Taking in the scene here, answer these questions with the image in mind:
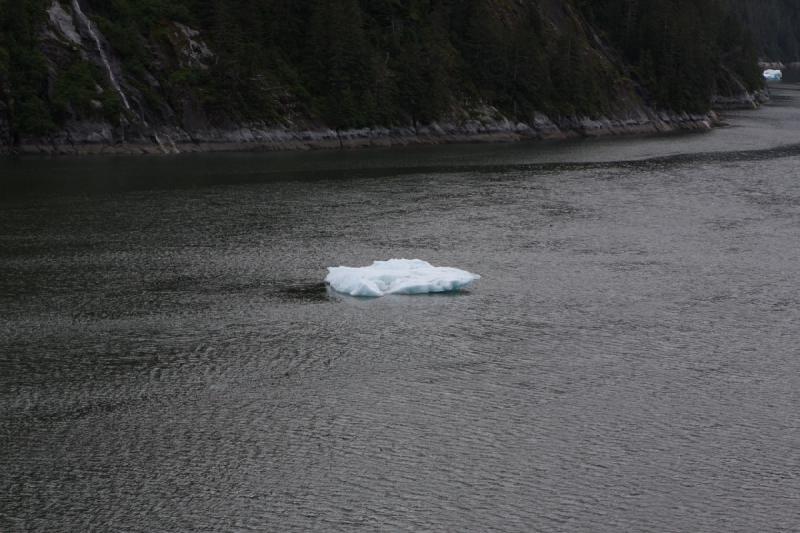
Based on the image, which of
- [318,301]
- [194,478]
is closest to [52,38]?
[318,301]

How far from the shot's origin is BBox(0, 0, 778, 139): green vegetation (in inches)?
4168

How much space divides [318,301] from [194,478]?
67.5ft

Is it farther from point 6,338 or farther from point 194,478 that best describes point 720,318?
point 6,338

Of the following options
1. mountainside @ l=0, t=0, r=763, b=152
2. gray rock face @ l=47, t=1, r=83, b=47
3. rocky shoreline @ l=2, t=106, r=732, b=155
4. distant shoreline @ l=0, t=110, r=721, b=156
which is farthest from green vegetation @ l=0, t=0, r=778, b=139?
distant shoreline @ l=0, t=110, r=721, b=156

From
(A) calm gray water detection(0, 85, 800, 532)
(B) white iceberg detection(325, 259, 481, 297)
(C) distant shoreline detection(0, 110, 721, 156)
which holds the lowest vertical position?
(A) calm gray water detection(0, 85, 800, 532)

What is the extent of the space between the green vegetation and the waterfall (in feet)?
3.91

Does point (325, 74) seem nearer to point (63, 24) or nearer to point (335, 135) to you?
point (335, 135)

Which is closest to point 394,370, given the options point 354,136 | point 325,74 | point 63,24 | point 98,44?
point 98,44

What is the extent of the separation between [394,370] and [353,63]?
94.9 metres

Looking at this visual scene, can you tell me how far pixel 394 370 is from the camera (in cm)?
3653

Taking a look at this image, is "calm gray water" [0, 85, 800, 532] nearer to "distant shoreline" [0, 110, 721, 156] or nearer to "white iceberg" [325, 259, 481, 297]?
"white iceberg" [325, 259, 481, 297]

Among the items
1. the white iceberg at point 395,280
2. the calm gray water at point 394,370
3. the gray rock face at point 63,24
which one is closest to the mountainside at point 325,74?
the gray rock face at point 63,24

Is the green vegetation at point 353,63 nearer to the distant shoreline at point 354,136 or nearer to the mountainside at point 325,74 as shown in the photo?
the mountainside at point 325,74

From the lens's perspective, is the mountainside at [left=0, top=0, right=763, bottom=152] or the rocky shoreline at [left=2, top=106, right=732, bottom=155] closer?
the rocky shoreline at [left=2, top=106, right=732, bottom=155]
